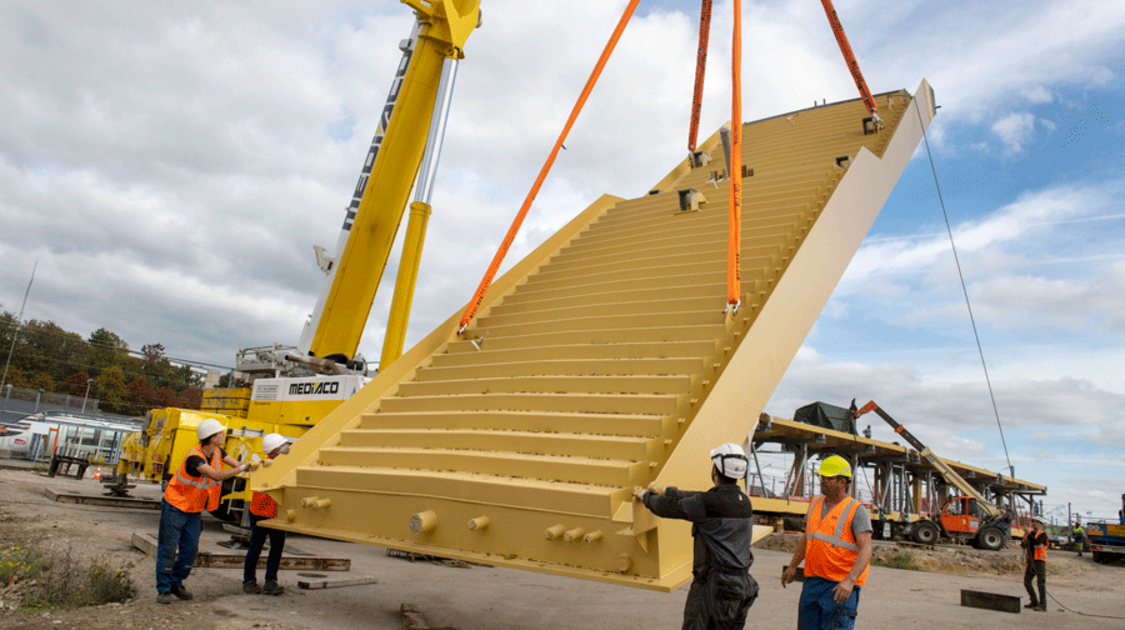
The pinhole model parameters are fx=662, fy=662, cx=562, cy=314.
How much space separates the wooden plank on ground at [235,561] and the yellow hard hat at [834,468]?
188 inches

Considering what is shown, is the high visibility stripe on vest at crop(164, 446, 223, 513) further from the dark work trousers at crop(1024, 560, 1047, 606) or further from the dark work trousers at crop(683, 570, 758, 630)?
the dark work trousers at crop(1024, 560, 1047, 606)

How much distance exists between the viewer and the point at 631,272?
7.25 m

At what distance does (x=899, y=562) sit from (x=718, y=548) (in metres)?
12.3

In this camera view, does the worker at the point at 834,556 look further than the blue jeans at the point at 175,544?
No

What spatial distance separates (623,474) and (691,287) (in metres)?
2.73

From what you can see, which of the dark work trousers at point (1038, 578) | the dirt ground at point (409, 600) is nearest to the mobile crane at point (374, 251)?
the dirt ground at point (409, 600)

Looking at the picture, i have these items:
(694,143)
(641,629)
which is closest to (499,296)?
(641,629)

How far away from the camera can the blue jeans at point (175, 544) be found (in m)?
4.47

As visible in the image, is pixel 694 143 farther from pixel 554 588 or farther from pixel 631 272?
pixel 554 588

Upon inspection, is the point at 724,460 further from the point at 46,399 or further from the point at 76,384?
the point at 76,384

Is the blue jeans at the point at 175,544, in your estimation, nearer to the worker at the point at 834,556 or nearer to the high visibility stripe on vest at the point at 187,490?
the high visibility stripe on vest at the point at 187,490

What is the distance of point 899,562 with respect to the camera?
1337 cm

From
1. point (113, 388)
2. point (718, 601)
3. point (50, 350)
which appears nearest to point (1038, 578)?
point (718, 601)

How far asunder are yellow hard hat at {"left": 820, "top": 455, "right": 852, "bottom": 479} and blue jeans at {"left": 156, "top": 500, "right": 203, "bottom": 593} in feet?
13.6
